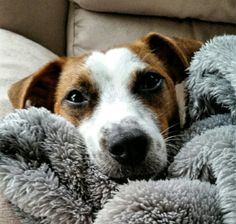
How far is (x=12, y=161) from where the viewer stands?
2.85 ft

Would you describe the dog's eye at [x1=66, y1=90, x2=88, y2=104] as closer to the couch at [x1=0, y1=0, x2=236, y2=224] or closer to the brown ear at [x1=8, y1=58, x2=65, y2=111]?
the brown ear at [x1=8, y1=58, x2=65, y2=111]

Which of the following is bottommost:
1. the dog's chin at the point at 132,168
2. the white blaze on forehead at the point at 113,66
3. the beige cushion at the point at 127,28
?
the beige cushion at the point at 127,28

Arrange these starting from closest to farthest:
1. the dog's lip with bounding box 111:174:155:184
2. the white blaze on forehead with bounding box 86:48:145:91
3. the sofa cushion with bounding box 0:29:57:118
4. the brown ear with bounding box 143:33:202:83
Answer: the dog's lip with bounding box 111:174:155:184
the white blaze on forehead with bounding box 86:48:145:91
the brown ear with bounding box 143:33:202:83
the sofa cushion with bounding box 0:29:57:118

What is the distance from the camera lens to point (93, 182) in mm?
871

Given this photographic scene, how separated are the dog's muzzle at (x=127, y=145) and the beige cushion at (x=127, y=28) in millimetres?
805

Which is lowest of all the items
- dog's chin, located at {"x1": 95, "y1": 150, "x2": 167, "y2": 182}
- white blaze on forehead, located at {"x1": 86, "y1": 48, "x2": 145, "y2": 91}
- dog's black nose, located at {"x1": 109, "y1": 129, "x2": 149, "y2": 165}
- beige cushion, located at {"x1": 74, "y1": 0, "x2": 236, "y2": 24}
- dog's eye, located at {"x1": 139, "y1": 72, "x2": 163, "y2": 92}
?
beige cushion, located at {"x1": 74, "y1": 0, "x2": 236, "y2": 24}

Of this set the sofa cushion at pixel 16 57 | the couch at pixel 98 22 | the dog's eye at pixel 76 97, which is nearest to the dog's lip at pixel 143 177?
the dog's eye at pixel 76 97

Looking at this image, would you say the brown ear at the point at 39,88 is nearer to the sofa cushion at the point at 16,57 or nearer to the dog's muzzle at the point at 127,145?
the sofa cushion at the point at 16,57

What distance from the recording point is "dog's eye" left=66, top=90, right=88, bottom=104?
1204 millimetres

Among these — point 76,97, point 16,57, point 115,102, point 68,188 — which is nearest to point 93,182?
point 68,188

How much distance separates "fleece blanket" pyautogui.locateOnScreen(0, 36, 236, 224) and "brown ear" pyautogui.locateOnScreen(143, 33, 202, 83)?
30 centimetres

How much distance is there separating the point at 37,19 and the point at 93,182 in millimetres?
1017

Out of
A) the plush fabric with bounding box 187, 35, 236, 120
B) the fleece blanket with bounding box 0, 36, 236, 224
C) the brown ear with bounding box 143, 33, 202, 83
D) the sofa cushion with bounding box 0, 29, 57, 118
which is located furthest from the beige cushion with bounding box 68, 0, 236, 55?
the fleece blanket with bounding box 0, 36, 236, 224

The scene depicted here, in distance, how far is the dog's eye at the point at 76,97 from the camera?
3.95 feet
